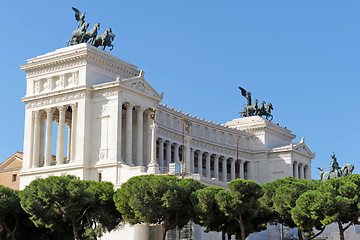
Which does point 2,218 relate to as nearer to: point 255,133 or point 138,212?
point 138,212

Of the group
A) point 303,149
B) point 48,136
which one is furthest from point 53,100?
point 303,149

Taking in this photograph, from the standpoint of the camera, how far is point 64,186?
71.4 m

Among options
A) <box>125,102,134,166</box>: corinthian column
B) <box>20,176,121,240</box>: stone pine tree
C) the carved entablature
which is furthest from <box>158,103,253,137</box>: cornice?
<box>20,176,121,240</box>: stone pine tree

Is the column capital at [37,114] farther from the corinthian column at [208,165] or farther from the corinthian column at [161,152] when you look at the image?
the corinthian column at [208,165]

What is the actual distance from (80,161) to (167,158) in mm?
22645

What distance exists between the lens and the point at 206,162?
12500 cm

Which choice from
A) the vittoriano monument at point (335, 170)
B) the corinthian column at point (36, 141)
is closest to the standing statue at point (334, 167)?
the vittoriano monument at point (335, 170)

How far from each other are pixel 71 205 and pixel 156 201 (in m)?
8.52

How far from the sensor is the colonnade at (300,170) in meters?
135

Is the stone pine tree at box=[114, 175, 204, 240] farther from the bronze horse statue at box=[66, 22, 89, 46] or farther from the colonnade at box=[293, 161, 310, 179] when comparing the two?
the colonnade at box=[293, 161, 310, 179]

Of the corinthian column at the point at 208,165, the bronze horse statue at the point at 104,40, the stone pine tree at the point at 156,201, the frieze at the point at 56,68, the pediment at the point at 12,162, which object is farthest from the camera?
the corinthian column at the point at 208,165

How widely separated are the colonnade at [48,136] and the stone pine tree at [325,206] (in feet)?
119

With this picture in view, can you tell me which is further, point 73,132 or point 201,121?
point 201,121

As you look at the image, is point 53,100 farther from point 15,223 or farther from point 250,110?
point 250,110
